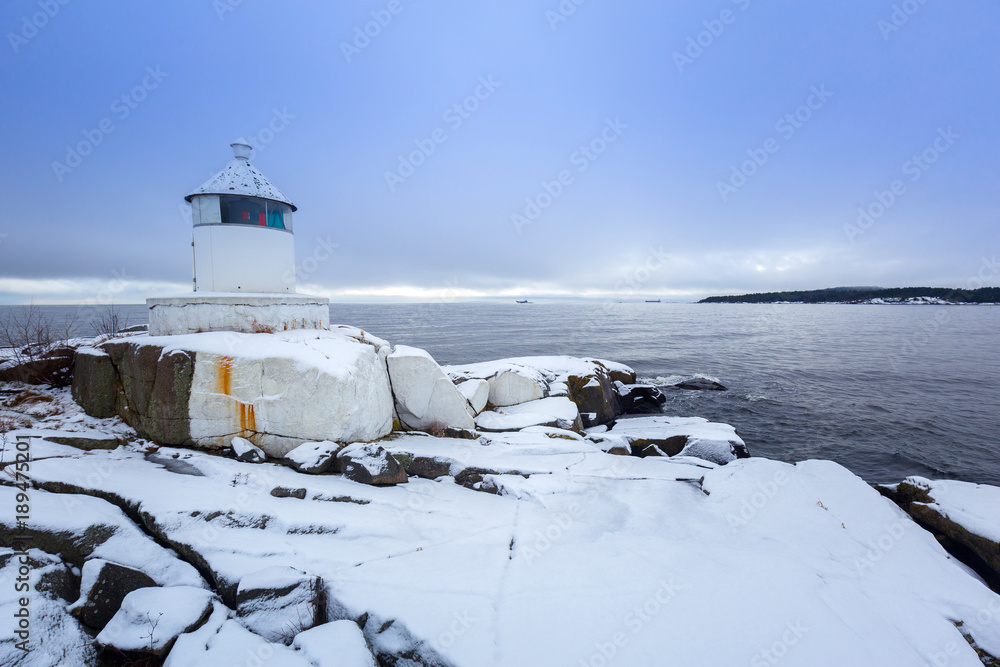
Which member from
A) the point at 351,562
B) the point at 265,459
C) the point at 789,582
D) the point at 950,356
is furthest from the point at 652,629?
the point at 950,356

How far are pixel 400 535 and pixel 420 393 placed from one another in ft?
15.6

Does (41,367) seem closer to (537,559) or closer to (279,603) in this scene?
(279,603)

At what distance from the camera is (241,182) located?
1025 cm

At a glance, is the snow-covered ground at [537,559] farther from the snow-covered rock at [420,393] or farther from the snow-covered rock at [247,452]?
the snow-covered rock at [420,393]

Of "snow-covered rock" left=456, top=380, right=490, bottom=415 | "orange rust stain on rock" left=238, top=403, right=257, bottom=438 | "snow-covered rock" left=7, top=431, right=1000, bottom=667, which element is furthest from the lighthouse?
"snow-covered rock" left=456, top=380, right=490, bottom=415

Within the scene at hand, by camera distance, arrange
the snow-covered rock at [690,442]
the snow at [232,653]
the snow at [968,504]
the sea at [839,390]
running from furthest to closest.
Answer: the sea at [839,390] → the snow-covered rock at [690,442] → the snow at [968,504] → the snow at [232,653]

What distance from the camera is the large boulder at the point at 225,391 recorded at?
7875mm

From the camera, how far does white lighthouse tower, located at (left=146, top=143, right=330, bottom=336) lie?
9266 millimetres

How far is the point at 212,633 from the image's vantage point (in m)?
4.14

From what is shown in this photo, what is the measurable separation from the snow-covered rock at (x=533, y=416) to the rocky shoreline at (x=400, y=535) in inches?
43.9

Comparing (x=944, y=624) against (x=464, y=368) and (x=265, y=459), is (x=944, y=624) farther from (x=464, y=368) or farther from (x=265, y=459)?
(x=464, y=368)

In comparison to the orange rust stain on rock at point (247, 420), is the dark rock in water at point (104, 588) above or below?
below

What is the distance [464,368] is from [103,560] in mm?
11724

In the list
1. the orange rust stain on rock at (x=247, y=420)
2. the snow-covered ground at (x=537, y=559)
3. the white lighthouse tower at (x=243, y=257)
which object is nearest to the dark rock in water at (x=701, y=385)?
the snow-covered ground at (x=537, y=559)
